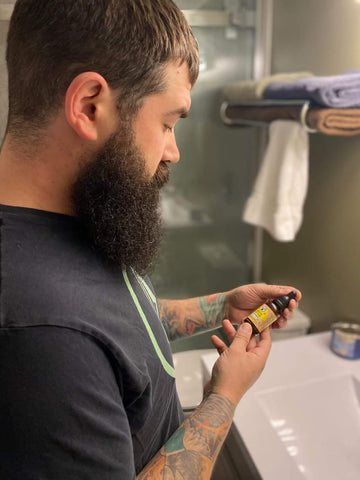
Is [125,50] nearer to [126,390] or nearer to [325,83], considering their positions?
[126,390]

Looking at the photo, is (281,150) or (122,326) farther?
(281,150)

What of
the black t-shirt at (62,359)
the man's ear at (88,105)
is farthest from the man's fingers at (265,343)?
the man's ear at (88,105)

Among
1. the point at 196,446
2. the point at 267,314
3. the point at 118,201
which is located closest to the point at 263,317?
the point at 267,314

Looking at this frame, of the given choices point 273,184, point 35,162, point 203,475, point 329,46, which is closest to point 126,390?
point 203,475

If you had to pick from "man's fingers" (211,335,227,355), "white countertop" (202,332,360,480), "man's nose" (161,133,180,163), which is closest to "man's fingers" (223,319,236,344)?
"man's fingers" (211,335,227,355)

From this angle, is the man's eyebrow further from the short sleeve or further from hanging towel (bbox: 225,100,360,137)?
hanging towel (bbox: 225,100,360,137)

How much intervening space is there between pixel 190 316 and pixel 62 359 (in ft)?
1.69

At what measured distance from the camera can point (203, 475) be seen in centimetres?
60

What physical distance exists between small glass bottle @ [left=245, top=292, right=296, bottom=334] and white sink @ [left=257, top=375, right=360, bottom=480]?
0.99 ft

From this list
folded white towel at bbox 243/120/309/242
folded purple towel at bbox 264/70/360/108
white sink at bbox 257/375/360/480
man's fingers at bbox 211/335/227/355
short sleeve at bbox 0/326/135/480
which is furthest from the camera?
folded white towel at bbox 243/120/309/242

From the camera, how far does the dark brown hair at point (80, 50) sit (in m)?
0.50

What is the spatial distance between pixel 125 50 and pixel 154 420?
0.55 meters

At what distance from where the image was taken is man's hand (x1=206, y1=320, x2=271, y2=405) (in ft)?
2.22

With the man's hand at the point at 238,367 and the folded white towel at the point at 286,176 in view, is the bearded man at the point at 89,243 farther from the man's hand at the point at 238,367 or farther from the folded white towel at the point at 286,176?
the folded white towel at the point at 286,176
